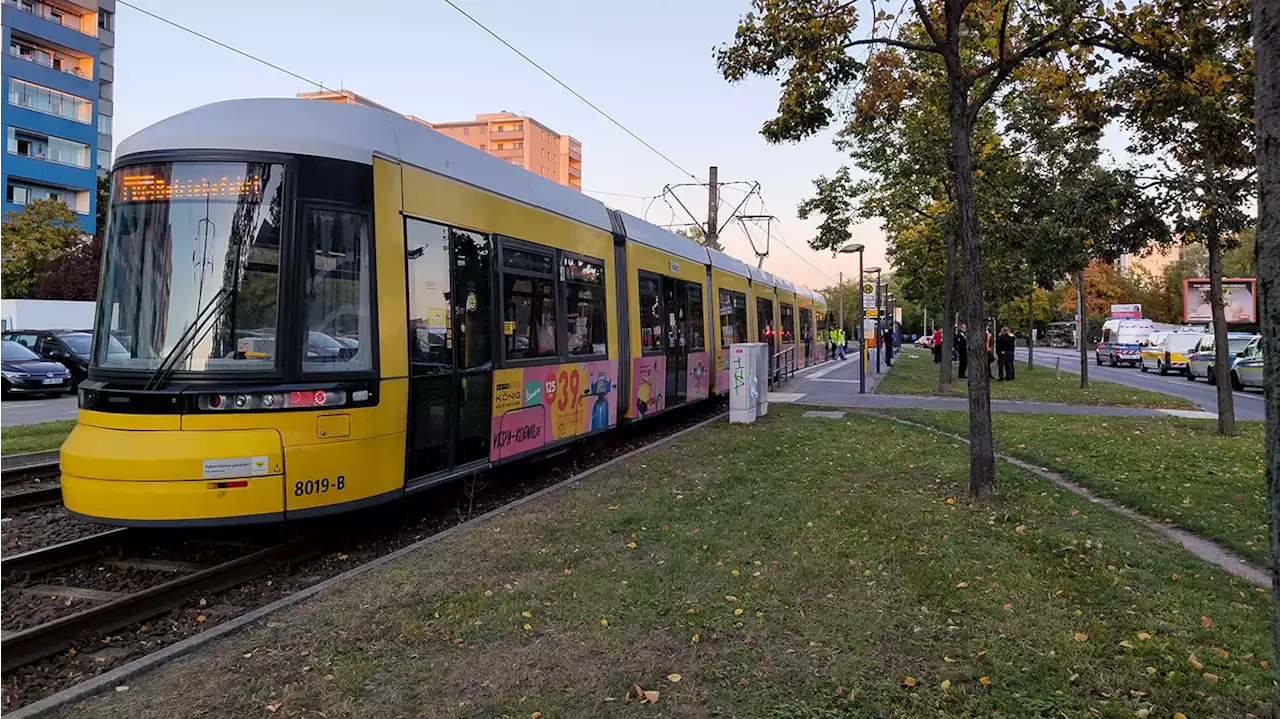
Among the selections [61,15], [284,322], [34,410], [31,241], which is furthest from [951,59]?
[61,15]

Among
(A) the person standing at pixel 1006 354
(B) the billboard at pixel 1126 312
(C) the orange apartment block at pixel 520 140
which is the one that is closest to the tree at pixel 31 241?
(A) the person standing at pixel 1006 354

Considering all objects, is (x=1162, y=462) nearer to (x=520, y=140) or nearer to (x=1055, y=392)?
(x=1055, y=392)

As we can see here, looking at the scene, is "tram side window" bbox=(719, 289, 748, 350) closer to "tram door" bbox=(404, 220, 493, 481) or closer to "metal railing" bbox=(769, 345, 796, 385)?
"metal railing" bbox=(769, 345, 796, 385)

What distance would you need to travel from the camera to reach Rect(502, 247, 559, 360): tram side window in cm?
819

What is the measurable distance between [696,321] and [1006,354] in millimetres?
15844

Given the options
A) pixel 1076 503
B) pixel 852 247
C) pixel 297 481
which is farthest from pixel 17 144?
pixel 1076 503

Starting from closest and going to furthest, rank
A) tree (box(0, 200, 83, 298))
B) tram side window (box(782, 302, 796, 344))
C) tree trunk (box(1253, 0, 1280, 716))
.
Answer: tree trunk (box(1253, 0, 1280, 716)) → tram side window (box(782, 302, 796, 344)) → tree (box(0, 200, 83, 298))

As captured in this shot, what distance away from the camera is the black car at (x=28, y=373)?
64.5ft

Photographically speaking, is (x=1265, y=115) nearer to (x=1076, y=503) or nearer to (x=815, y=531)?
(x=815, y=531)

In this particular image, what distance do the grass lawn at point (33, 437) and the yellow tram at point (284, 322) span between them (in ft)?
23.0

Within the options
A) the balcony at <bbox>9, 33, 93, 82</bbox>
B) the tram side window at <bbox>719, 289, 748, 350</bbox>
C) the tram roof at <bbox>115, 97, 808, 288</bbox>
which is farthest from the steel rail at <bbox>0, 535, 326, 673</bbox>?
the balcony at <bbox>9, 33, 93, 82</bbox>

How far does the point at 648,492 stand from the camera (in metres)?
8.12

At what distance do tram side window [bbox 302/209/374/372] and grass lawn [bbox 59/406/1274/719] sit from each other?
164cm

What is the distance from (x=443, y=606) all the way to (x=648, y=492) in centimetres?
352
